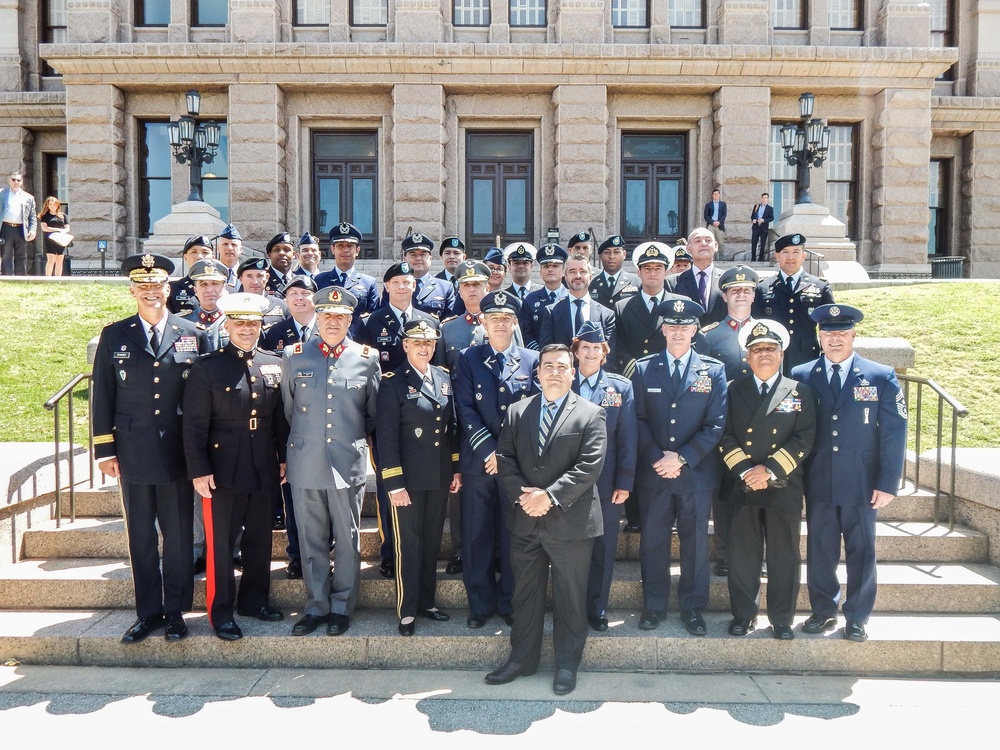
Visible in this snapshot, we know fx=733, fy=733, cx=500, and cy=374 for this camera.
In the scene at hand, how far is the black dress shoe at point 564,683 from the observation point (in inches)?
184

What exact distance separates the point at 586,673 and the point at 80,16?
20621 millimetres

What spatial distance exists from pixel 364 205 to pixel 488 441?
1514 centimetres

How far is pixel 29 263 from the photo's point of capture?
2078 cm

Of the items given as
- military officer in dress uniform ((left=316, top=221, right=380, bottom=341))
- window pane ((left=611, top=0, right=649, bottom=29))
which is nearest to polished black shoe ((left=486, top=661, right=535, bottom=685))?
military officer in dress uniform ((left=316, top=221, right=380, bottom=341))

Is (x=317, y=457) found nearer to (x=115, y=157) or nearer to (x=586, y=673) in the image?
(x=586, y=673)

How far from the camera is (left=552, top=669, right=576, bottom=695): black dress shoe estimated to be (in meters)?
4.68

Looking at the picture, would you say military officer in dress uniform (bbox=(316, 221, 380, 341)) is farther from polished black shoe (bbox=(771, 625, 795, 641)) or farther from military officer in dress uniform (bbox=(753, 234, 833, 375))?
polished black shoe (bbox=(771, 625, 795, 641))

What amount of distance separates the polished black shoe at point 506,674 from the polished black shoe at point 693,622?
3.99 ft

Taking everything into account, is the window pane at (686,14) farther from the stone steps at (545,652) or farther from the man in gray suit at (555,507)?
the stone steps at (545,652)

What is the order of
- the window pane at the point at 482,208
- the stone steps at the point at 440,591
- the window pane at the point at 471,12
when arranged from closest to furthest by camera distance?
the stone steps at the point at 440,591
the window pane at the point at 471,12
the window pane at the point at 482,208

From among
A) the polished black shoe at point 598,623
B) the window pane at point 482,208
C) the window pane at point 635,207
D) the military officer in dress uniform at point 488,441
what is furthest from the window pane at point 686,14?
the polished black shoe at point 598,623

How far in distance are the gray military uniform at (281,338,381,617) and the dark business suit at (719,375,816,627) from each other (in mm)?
2696

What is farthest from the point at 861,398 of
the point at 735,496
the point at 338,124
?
the point at 338,124

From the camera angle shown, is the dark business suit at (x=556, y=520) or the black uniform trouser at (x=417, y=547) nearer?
the dark business suit at (x=556, y=520)
